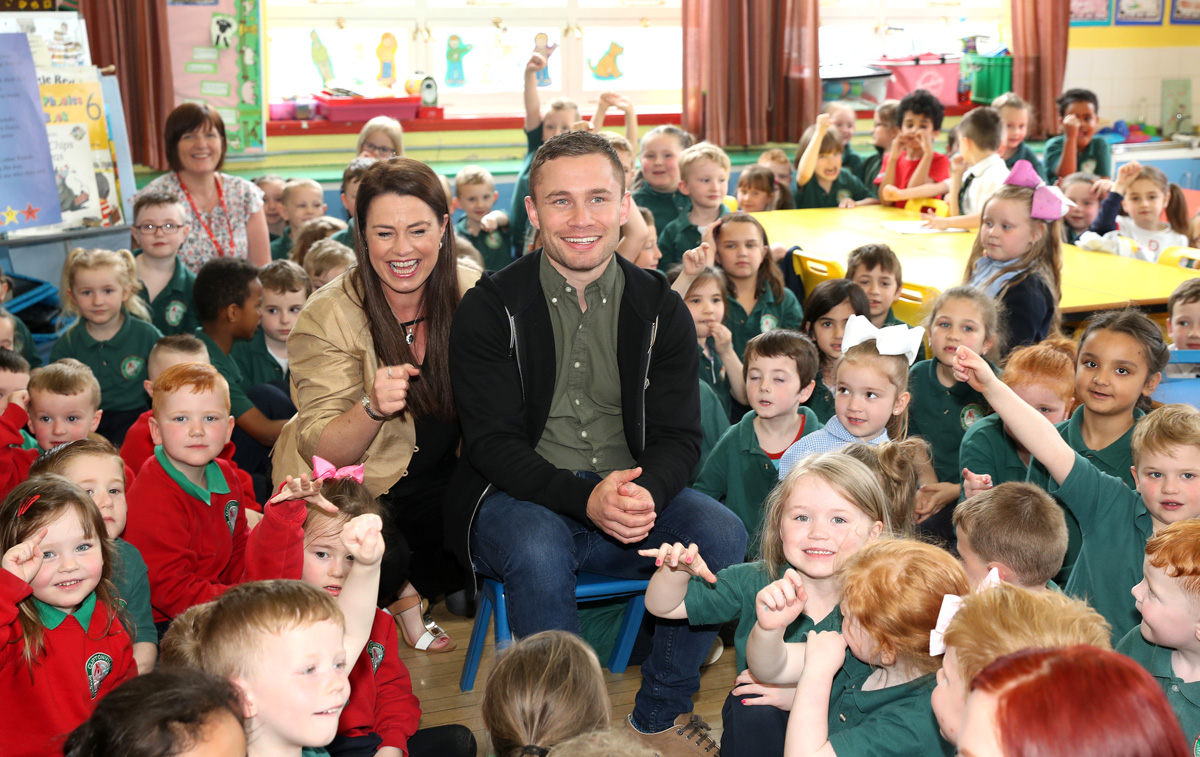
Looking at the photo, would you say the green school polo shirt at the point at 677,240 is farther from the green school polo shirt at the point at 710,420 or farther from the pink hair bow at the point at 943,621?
the pink hair bow at the point at 943,621

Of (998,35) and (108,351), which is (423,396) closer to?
(108,351)

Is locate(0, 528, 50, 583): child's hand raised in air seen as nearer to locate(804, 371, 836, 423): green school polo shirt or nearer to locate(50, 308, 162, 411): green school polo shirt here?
locate(50, 308, 162, 411): green school polo shirt

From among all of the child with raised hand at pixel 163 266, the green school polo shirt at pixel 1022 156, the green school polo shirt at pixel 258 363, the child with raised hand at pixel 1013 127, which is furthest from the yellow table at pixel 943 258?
the child with raised hand at pixel 163 266

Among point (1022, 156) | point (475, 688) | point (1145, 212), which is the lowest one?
point (475, 688)

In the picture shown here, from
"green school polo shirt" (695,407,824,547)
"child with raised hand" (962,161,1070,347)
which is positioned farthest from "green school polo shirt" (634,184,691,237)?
"green school polo shirt" (695,407,824,547)

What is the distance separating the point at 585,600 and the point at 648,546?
31 cm

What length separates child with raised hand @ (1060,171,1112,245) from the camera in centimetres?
536

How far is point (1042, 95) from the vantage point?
7.55 metres

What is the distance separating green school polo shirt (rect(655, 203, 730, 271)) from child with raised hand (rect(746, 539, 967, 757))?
2.82 m

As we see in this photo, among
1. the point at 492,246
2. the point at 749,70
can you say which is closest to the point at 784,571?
the point at 492,246

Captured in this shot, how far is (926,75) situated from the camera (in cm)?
752

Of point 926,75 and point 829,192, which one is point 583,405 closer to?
point 829,192

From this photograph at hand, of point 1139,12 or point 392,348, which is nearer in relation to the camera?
point 392,348

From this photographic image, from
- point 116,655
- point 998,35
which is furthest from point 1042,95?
point 116,655
